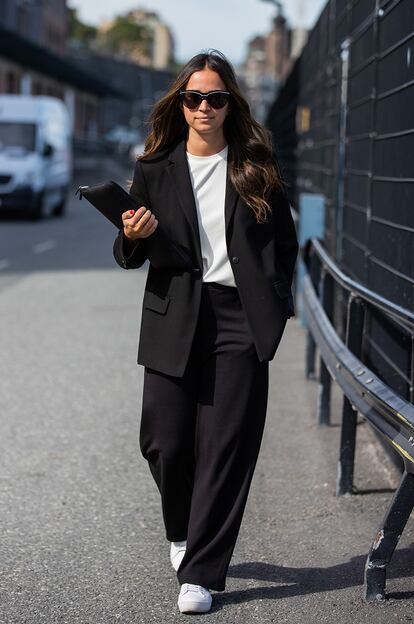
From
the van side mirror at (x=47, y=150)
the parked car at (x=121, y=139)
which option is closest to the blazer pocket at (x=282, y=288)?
the van side mirror at (x=47, y=150)

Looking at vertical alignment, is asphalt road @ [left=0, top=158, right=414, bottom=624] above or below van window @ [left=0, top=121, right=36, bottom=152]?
below

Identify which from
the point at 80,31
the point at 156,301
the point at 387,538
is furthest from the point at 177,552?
the point at 80,31

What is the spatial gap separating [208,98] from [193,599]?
1667 millimetres

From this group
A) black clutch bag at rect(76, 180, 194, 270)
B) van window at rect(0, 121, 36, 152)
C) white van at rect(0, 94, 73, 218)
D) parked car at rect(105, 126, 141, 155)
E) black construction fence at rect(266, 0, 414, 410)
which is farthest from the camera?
parked car at rect(105, 126, 141, 155)

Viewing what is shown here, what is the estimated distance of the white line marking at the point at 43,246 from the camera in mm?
21089

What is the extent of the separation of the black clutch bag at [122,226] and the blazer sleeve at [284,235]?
1.07 feet

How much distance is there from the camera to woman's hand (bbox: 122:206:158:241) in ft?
13.6

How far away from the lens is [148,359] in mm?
4387

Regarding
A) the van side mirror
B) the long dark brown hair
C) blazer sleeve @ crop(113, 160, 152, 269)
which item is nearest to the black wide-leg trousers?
blazer sleeve @ crop(113, 160, 152, 269)

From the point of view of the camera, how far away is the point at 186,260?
4258 mm

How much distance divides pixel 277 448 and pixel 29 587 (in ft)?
8.71

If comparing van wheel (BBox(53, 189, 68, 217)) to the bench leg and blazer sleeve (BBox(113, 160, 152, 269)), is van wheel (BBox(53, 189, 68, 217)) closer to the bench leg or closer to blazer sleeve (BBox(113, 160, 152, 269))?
blazer sleeve (BBox(113, 160, 152, 269))

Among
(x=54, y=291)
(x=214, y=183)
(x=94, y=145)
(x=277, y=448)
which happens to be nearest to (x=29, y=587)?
(x=214, y=183)

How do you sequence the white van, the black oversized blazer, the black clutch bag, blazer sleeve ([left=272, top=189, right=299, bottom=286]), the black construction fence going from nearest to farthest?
the black clutch bag < the black oversized blazer < blazer sleeve ([left=272, top=189, right=299, bottom=286]) < the black construction fence < the white van
